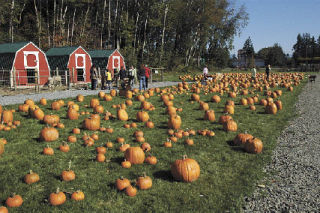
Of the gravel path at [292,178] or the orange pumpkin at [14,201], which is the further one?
the gravel path at [292,178]

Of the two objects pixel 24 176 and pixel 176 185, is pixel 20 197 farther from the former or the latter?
pixel 176 185

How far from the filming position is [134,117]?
11.2 meters

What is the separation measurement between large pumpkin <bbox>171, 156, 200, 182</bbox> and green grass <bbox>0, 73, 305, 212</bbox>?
0.11 metres

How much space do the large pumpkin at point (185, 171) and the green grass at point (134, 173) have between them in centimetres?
11

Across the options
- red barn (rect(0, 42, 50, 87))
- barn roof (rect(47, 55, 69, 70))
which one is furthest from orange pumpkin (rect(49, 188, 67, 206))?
barn roof (rect(47, 55, 69, 70))

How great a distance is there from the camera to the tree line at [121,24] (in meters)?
43.1

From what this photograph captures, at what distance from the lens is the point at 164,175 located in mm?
5867

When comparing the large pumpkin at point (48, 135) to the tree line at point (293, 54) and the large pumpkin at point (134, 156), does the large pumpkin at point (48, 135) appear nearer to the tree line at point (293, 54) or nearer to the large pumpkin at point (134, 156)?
the large pumpkin at point (134, 156)

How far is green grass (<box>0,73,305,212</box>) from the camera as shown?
4.70m

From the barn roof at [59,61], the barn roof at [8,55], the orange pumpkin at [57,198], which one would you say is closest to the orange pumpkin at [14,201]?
the orange pumpkin at [57,198]

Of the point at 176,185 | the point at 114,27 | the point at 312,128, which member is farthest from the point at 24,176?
the point at 114,27

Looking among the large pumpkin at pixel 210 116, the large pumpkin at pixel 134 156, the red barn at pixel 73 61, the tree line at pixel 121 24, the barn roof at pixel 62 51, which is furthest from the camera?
the tree line at pixel 121 24

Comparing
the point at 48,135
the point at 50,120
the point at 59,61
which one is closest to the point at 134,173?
the point at 48,135

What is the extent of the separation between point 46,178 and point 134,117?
5863 millimetres
